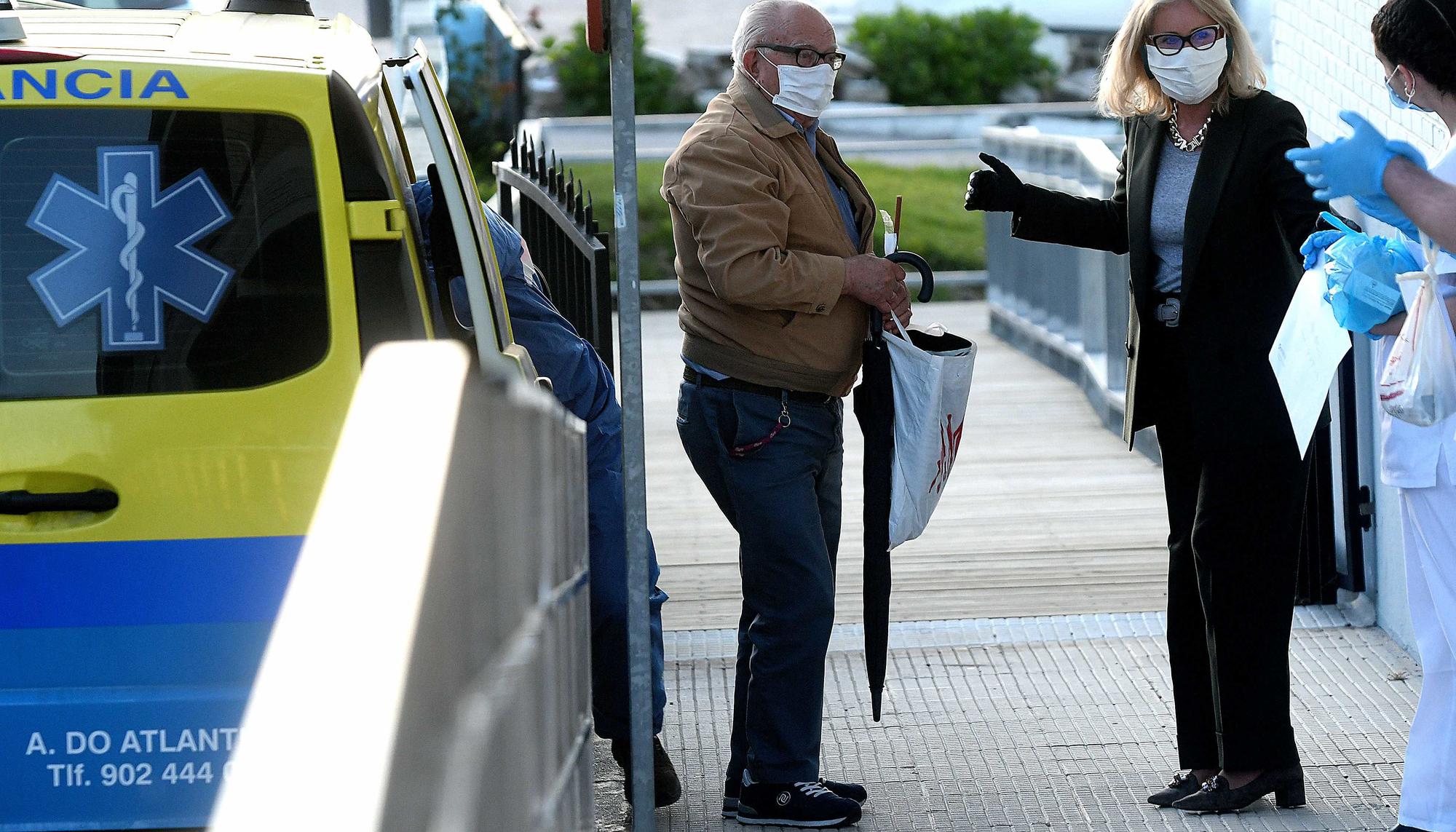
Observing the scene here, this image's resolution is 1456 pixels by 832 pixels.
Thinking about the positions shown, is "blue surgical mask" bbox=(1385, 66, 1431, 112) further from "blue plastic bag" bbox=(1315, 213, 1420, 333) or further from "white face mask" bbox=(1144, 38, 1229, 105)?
"white face mask" bbox=(1144, 38, 1229, 105)

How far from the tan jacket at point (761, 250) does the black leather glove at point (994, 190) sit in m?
0.31

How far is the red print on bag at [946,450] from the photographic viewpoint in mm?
3891

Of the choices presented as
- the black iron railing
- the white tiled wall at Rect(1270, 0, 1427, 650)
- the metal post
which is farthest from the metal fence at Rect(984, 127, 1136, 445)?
the metal post

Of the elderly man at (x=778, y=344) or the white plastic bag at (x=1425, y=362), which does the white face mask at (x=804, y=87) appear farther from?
the white plastic bag at (x=1425, y=362)

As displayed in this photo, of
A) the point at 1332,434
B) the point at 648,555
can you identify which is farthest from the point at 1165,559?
the point at 648,555

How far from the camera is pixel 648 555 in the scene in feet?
12.8

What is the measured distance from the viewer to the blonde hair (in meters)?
3.91

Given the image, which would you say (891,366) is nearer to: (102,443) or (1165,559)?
(102,443)

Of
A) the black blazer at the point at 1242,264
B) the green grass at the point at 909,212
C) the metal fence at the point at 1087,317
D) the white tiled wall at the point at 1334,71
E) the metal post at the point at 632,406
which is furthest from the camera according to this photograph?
the green grass at the point at 909,212

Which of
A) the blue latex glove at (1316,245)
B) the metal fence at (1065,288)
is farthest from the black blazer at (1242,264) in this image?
the metal fence at (1065,288)

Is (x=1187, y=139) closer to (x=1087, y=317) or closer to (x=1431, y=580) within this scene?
(x=1431, y=580)

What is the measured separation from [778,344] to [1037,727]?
1.54 m

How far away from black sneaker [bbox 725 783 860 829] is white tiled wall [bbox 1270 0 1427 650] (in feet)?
6.37

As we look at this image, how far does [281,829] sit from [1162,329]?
3.27m
